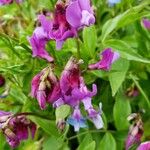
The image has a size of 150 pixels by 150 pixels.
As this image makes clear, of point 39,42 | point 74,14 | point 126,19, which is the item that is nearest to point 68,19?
point 74,14

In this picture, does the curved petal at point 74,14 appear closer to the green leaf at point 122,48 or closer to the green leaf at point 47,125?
the green leaf at point 122,48

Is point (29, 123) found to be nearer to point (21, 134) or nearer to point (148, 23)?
point (21, 134)

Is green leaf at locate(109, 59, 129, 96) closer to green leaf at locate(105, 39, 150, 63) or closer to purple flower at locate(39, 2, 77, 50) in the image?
green leaf at locate(105, 39, 150, 63)

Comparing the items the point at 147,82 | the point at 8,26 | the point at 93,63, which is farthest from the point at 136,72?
the point at 8,26

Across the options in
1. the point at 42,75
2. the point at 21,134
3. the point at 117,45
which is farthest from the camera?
the point at 21,134

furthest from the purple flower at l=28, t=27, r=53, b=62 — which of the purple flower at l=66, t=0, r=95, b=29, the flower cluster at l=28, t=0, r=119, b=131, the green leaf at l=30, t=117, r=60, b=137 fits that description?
the green leaf at l=30, t=117, r=60, b=137

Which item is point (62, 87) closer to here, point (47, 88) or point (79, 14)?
point (47, 88)
